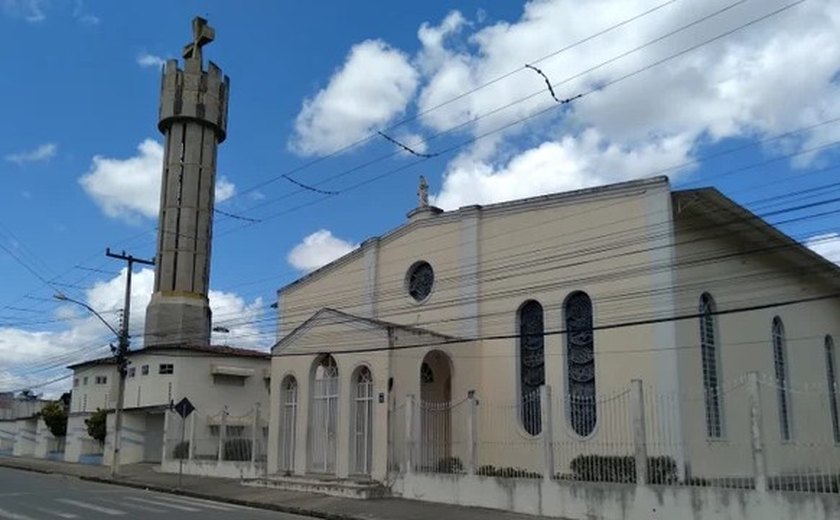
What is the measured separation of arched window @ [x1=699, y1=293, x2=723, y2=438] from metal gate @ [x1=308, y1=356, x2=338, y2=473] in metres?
9.94

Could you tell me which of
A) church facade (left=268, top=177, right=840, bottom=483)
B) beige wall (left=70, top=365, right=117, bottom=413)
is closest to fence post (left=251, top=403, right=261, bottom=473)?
church facade (left=268, top=177, right=840, bottom=483)

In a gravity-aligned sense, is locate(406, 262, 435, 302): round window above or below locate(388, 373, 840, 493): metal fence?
above

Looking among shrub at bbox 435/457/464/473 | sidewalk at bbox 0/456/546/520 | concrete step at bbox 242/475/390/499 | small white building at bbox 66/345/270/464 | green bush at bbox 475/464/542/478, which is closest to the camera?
sidewalk at bbox 0/456/546/520

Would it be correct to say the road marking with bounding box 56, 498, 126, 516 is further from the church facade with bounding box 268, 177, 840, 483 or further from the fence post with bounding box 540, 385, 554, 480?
the fence post with bounding box 540, 385, 554, 480

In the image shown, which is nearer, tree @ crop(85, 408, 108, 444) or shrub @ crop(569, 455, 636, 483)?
shrub @ crop(569, 455, 636, 483)

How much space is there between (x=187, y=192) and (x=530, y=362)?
34.1 metres

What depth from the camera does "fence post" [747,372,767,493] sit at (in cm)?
1356

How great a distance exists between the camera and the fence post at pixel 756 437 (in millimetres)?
13562

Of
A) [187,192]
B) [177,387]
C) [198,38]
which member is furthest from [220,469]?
[198,38]

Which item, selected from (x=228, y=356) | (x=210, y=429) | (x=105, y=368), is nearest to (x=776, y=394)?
(x=210, y=429)

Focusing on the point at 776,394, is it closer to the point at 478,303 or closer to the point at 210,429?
the point at 478,303

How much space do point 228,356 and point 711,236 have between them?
2428cm

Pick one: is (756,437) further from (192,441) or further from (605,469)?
(192,441)

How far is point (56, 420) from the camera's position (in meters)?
47.2
